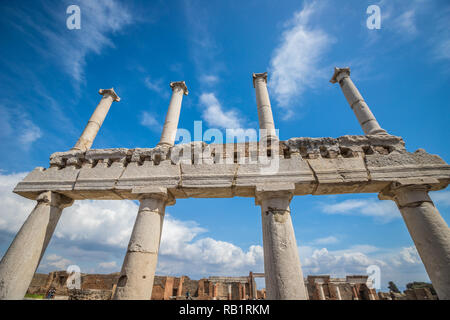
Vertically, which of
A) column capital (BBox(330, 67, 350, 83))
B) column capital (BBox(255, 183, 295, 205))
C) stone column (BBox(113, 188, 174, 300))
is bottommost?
stone column (BBox(113, 188, 174, 300))

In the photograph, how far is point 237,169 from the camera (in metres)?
5.55

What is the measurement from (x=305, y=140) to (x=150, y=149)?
4.40 m

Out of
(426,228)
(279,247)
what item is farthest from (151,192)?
(426,228)

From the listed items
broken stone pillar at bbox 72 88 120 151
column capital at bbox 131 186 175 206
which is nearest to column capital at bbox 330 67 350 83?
column capital at bbox 131 186 175 206

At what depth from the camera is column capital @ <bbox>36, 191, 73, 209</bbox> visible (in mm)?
5707

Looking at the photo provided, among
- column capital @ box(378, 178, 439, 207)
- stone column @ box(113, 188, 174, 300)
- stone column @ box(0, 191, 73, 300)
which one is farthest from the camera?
column capital @ box(378, 178, 439, 207)

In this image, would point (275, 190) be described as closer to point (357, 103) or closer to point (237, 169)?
point (237, 169)

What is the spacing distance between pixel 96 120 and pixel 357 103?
945 cm

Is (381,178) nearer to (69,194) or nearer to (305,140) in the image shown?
(305,140)

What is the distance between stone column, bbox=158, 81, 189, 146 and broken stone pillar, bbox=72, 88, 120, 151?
8.65 feet

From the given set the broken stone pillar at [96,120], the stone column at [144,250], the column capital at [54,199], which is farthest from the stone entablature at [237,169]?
the broken stone pillar at [96,120]

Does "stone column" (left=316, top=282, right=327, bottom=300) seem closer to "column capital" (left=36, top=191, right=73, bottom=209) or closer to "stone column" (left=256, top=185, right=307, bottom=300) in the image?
"stone column" (left=256, top=185, right=307, bottom=300)
